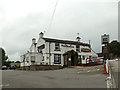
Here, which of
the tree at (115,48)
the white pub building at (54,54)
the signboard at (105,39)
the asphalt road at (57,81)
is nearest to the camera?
the asphalt road at (57,81)

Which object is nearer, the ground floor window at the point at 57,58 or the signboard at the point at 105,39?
the signboard at the point at 105,39

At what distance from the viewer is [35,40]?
3725 centimetres

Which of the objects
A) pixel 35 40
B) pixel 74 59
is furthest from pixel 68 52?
pixel 35 40

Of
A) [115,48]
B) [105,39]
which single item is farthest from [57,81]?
[115,48]

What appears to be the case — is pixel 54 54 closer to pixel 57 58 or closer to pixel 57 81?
pixel 57 58

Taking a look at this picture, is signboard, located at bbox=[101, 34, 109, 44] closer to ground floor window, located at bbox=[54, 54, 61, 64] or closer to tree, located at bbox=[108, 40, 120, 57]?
ground floor window, located at bbox=[54, 54, 61, 64]

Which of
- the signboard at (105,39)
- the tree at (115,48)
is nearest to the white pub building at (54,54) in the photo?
the signboard at (105,39)

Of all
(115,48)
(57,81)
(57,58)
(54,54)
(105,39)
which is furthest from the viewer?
(115,48)

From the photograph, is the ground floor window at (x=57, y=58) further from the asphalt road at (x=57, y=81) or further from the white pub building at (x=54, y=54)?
the asphalt road at (x=57, y=81)

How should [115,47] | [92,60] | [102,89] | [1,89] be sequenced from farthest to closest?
[115,47], [92,60], [1,89], [102,89]

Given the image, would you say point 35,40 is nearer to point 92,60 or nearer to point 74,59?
point 74,59

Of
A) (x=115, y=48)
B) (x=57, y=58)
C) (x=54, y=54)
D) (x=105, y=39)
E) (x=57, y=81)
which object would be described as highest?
(x=115, y=48)

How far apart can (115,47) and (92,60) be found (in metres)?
35.9

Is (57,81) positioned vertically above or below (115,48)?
below
